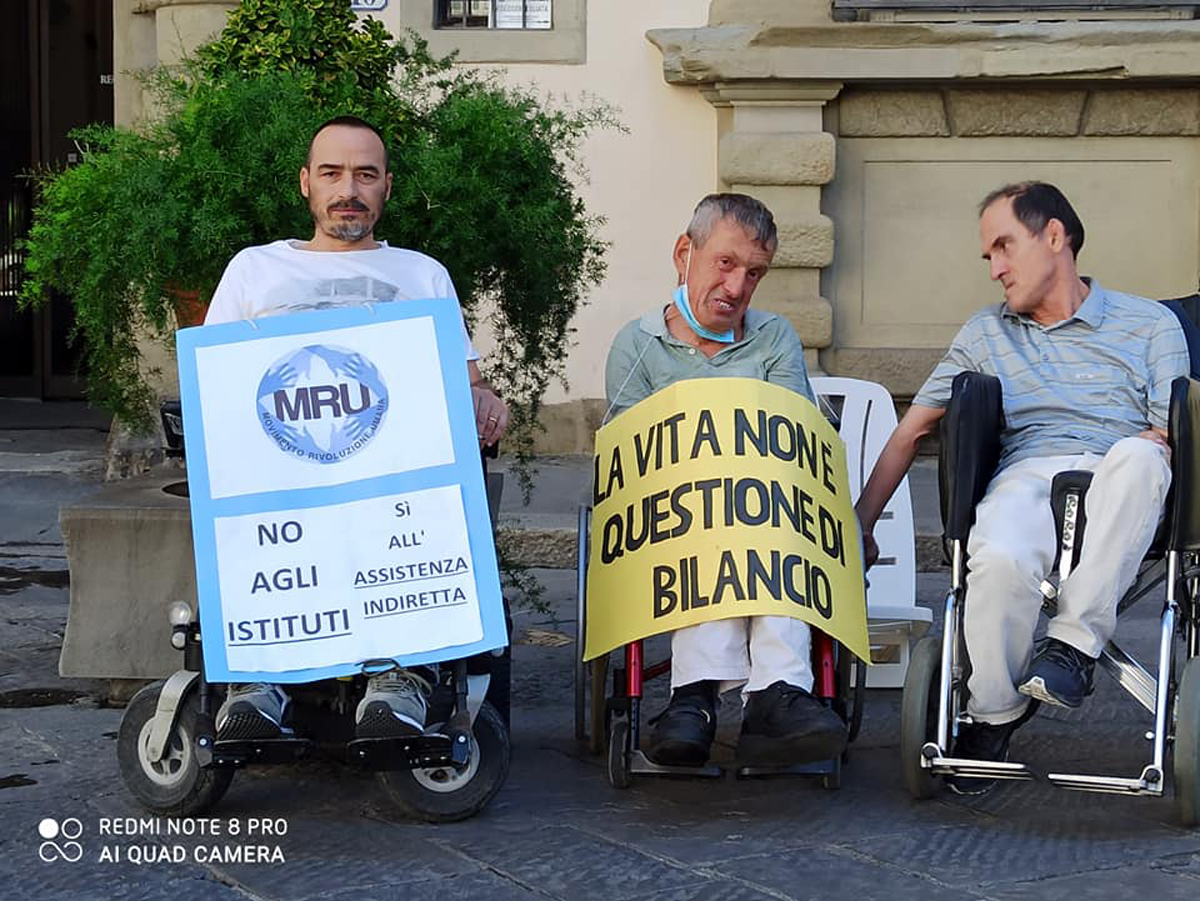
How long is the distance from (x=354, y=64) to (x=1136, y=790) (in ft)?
9.39

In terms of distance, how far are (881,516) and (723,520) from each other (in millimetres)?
1275

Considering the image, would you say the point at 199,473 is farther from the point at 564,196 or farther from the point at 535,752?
the point at 564,196

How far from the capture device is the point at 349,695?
416 cm

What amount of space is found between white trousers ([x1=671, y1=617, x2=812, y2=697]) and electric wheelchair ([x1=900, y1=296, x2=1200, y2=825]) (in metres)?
0.25

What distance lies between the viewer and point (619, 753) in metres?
4.36

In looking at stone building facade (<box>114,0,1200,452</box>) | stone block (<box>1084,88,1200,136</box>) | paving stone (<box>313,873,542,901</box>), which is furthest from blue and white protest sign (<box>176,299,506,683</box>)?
stone block (<box>1084,88,1200,136</box>)

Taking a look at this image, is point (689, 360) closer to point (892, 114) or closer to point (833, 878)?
point (833, 878)

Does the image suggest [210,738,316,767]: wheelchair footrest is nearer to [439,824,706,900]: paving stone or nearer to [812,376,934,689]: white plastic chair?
[439,824,706,900]: paving stone

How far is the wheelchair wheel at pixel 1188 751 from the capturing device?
401 cm

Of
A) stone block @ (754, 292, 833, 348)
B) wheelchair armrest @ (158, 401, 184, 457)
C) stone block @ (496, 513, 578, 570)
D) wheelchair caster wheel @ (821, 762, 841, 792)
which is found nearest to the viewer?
wheelchair caster wheel @ (821, 762, 841, 792)

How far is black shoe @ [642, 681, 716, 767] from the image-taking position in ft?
13.4

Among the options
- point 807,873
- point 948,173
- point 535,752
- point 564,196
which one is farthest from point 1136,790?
point 948,173

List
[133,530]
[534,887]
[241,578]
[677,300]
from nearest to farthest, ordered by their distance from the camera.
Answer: [534,887] → [241,578] → [677,300] → [133,530]

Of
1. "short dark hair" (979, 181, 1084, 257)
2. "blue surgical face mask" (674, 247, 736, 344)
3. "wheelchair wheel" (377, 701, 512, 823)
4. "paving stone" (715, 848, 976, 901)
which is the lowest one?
"paving stone" (715, 848, 976, 901)
